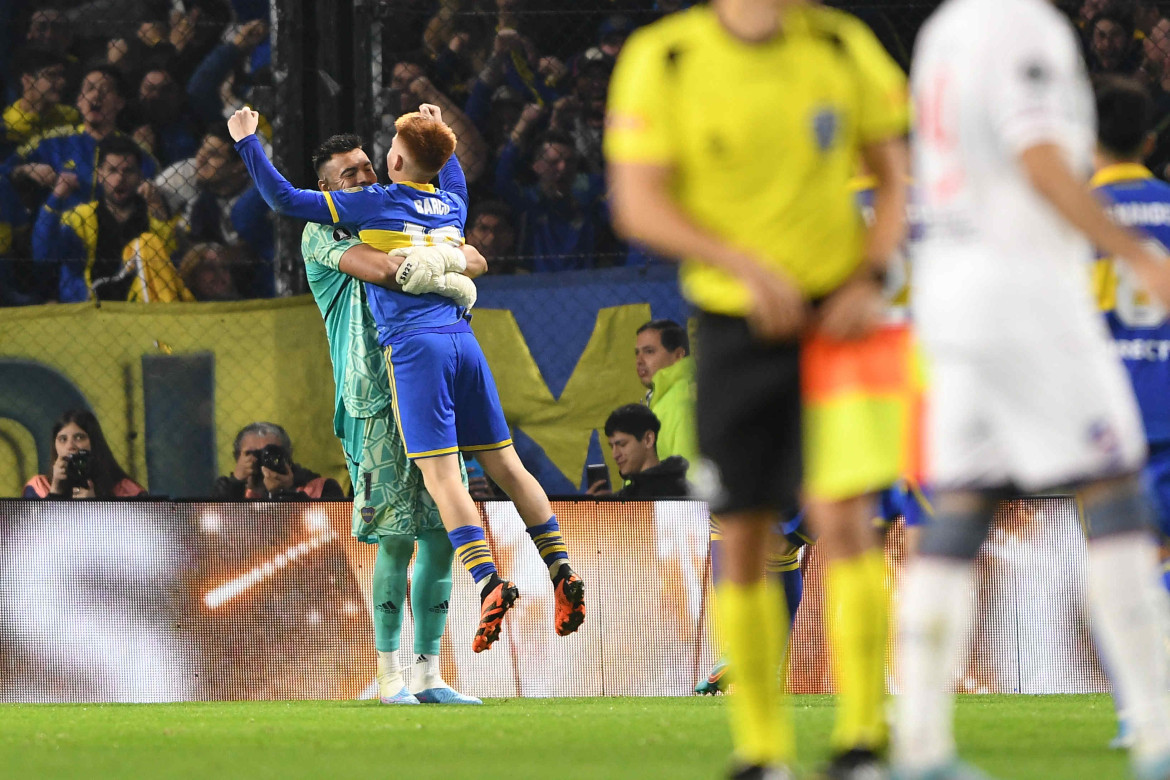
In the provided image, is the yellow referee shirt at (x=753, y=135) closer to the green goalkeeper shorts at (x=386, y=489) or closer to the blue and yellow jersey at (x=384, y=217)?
the blue and yellow jersey at (x=384, y=217)

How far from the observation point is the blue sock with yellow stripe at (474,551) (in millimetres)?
5973

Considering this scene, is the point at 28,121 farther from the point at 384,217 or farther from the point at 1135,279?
the point at 1135,279

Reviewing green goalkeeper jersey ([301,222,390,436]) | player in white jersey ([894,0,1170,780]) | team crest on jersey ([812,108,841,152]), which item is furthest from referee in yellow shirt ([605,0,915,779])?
green goalkeeper jersey ([301,222,390,436])

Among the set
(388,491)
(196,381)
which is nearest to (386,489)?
(388,491)

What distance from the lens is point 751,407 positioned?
9.89ft

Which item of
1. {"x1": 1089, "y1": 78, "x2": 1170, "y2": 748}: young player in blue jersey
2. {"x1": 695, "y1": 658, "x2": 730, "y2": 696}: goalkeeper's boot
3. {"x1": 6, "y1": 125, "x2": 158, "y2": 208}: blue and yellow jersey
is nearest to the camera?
{"x1": 1089, "y1": 78, "x2": 1170, "y2": 748}: young player in blue jersey

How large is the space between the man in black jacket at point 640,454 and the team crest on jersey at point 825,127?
4377mm

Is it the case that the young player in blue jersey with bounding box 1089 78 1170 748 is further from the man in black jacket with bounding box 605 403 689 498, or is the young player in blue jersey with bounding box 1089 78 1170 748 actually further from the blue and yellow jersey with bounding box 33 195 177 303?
the blue and yellow jersey with bounding box 33 195 177 303

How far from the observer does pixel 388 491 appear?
6.36 meters

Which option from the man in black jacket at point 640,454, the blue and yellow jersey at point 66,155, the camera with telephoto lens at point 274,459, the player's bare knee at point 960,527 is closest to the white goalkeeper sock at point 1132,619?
the player's bare knee at point 960,527

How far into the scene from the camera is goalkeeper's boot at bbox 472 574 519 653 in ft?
19.0

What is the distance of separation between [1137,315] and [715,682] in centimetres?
289

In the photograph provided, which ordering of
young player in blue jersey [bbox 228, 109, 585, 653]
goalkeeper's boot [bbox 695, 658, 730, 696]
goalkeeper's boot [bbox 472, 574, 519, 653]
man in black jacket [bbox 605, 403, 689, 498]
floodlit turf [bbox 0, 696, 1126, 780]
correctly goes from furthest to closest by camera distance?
man in black jacket [bbox 605, 403, 689, 498] → goalkeeper's boot [bbox 695, 658, 730, 696] → young player in blue jersey [bbox 228, 109, 585, 653] → goalkeeper's boot [bbox 472, 574, 519, 653] → floodlit turf [bbox 0, 696, 1126, 780]

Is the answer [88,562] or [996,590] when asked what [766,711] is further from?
[88,562]
